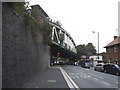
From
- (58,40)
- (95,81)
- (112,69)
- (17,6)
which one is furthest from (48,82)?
(58,40)

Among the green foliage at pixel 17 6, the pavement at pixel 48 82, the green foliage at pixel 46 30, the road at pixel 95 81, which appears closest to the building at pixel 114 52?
the green foliage at pixel 46 30

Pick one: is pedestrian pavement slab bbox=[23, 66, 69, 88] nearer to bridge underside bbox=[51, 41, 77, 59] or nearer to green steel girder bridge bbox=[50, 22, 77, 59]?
green steel girder bridge bbox=[50, 22, 77, 59]

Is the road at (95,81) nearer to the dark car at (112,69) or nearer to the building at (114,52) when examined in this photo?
the dark car at (112,69)

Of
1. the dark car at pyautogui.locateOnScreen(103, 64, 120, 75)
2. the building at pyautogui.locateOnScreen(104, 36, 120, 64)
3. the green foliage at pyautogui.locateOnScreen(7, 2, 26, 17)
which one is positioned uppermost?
the green foliage at pyautogui.locateOnScreen(7, 2, 26, 17)

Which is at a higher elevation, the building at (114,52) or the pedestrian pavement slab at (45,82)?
the building at (114,52)

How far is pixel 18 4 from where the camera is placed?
12.0 m

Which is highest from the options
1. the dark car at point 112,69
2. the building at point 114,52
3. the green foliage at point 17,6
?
the green foliage at point 17,6

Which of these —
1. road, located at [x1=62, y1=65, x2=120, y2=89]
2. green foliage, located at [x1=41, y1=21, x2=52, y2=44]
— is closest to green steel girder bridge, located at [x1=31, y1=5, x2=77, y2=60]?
green foliage, located at [x1=41, y1=21, x2=52, y2=44]

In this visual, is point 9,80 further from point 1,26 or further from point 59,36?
point 59,36

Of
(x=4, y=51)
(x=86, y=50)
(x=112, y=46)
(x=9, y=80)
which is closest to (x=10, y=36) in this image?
(x=4, y=51)

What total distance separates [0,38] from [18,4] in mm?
3776

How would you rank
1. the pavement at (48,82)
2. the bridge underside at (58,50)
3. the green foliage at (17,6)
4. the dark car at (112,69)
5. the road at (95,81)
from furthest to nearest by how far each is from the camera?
the bridge underside at (58,50) → the dark car at (112,69) → the road at (95,81) → the pavement at (48,82) → the green foliage at (17,6)

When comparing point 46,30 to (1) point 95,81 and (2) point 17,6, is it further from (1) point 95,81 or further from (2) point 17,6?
(2) point 17,6

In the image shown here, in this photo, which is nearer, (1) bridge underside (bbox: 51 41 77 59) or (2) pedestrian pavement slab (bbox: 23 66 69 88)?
(2) pedestrian pavement slab (bbox: 23 66 69 88)
